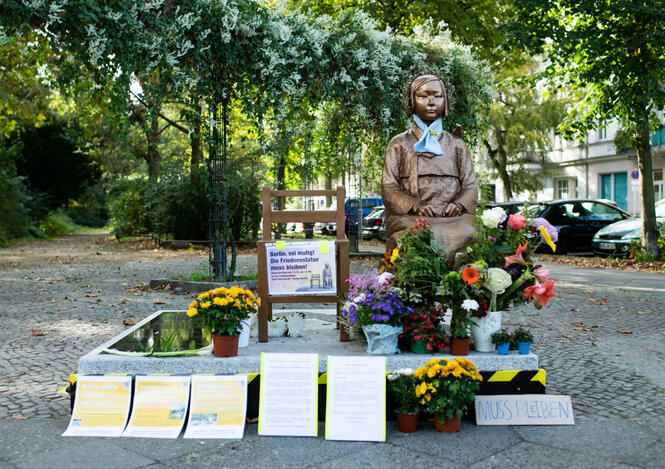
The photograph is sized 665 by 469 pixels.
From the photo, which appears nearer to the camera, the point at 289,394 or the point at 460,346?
the point at 289,394

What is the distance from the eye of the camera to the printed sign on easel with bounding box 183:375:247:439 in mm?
3871

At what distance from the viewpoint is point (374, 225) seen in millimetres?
24625

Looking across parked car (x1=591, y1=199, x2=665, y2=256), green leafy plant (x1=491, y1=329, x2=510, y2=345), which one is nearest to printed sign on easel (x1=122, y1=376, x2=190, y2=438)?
green leafy plant (x1=491, y1=329, x2=510, y2=345)

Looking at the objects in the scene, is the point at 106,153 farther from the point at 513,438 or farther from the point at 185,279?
the point at 513,438

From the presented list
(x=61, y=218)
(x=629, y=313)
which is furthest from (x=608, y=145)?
(x=61, y=218)

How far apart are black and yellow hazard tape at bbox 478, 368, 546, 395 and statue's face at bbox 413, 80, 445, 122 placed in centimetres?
239

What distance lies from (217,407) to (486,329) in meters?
1.87

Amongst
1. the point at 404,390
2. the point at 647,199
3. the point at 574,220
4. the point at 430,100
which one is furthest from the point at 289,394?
the point at 574,220

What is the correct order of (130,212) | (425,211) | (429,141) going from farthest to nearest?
(130,212)
(429,141)
(425,211)

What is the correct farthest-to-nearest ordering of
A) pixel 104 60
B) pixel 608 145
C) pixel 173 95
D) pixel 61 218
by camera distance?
pixel 61 218, pixel 608 145, pixel 173 95, pixel 104 60

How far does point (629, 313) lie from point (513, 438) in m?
→ 5.39

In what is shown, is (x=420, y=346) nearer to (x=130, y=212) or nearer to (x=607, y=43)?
(x=607, y=43)

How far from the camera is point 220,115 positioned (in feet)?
32.9

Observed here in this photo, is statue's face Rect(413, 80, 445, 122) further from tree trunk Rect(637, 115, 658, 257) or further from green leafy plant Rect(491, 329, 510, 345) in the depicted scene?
tree trunk Rect(637, 115, 658, 257)
